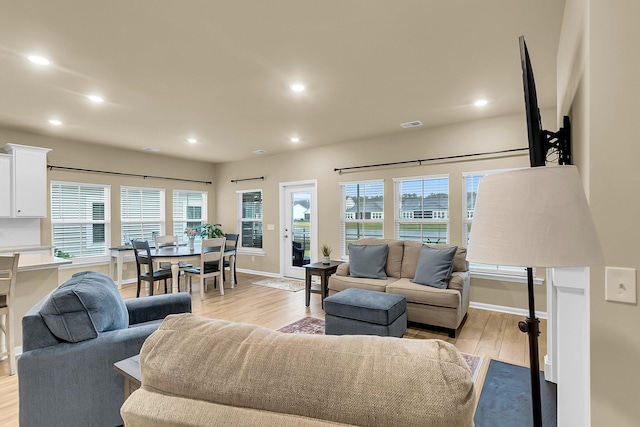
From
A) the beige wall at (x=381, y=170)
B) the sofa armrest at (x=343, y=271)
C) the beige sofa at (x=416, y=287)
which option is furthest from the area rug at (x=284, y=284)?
the beige sofa at (x=416, y=287)

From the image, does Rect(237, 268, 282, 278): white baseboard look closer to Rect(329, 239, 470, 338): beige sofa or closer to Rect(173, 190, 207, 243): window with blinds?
Rect(173, 190, 207, 243): window with blinds

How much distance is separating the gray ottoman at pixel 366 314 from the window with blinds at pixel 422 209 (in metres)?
1.64

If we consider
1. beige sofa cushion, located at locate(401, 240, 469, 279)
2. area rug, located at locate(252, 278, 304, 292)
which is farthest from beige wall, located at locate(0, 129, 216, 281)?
beige sofa cushion, located at locate(401, 240, 469, 279)

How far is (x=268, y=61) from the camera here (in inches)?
108

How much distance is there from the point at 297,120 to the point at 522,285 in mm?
3713

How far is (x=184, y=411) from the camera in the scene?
0.74 meters

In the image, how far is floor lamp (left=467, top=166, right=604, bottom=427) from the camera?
0.87 m

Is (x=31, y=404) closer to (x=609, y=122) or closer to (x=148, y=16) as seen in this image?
(x=148, y=16)

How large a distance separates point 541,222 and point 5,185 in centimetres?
626

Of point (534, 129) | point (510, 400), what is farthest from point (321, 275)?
point (534, 129)

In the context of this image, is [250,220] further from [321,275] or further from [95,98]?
[95,98]

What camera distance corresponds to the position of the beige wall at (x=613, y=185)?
111 cm

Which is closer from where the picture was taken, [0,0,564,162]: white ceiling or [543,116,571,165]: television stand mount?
[543,116,571,165]: television stand mount

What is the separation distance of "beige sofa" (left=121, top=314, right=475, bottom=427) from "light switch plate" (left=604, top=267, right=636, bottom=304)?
844 mm
